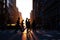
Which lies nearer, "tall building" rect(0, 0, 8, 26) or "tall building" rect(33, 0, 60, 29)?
"tall building" rect(33, 0, 60, 29)

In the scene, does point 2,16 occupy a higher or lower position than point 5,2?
lower

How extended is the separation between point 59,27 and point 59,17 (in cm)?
306

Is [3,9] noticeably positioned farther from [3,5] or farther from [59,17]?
[59,17]

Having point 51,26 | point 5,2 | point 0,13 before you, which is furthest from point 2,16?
point 51,26

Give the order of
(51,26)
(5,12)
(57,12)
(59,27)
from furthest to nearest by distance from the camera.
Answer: (5,12)
(51,26)
(57,12)
(59,27)

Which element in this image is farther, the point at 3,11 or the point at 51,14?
the point at 3,11

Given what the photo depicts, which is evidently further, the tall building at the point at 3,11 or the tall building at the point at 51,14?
the tall building at the point at 3,11


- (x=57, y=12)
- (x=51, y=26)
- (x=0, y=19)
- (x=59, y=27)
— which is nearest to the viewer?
(x=59, y=27)

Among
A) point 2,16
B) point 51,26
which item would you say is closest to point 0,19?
point 2,16

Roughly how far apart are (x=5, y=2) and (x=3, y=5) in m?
2.07

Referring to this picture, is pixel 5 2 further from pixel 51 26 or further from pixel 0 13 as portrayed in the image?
pixel 51 26

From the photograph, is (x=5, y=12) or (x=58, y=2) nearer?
(x=58, y=2)

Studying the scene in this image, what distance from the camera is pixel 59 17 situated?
53031mm

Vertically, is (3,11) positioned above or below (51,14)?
above
